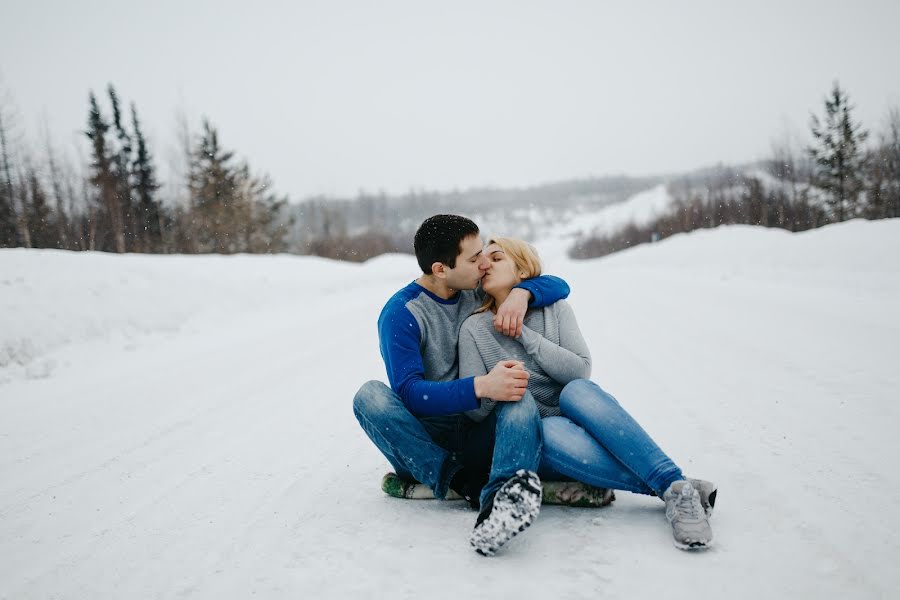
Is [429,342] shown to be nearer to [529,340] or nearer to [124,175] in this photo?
[529,340]

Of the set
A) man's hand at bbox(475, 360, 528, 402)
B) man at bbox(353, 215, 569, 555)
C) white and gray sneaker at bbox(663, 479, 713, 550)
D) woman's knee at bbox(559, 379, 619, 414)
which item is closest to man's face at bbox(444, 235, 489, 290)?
man at bbox(353, 215, 569, 555)

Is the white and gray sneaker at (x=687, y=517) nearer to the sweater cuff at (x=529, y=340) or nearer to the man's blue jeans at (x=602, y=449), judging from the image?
the man's blue jeans at (x=602, y=449)

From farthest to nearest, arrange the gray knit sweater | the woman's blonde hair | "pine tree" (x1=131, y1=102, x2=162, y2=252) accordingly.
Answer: "pine tree" (x1=131, y1=102, x2=162, y2=252)
the woman's blonde hair
the gray knit sweater

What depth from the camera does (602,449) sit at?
2008 mm

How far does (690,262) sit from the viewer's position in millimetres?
20141

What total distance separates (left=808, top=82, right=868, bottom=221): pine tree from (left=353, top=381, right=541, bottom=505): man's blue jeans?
4119 centimetres

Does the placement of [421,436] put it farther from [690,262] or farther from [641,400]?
[690,262]

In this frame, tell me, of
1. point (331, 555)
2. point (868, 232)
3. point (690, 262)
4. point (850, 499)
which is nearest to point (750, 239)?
point (690, 262)

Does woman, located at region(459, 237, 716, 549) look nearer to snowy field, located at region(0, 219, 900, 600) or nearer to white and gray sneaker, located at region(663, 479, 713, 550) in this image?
white and gray sneaker, located at region(663, 479, 713, 550)

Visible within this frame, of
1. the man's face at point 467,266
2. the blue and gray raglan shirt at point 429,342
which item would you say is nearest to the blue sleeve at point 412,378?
the blue and gray raglan shirt at point 429,342

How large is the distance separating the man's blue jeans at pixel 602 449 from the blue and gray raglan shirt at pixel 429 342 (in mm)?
412

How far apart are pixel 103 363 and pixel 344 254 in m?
41.0

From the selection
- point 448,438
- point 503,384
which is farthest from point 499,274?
point 448,438

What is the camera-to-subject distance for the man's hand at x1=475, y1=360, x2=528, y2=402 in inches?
75.2
